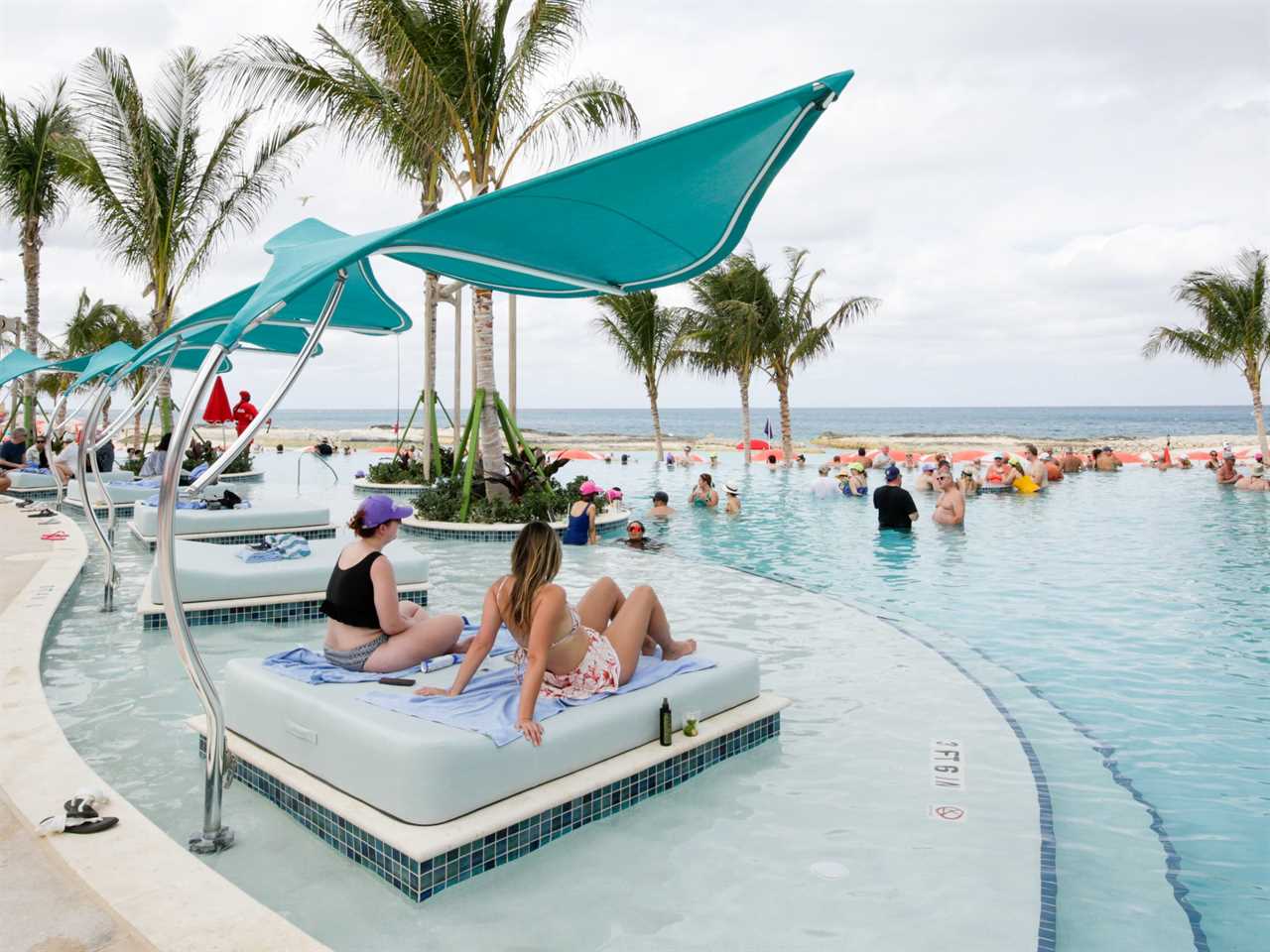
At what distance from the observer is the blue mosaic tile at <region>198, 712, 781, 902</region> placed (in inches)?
136

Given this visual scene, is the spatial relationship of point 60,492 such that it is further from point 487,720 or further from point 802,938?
point 802,938

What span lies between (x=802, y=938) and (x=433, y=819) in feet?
4.96

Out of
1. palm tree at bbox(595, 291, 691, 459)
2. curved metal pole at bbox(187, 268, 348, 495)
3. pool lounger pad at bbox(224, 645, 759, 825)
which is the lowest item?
pool lounger pad at bbox(224, 645, 759, 825)

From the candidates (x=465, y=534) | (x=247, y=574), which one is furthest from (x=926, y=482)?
(x=247, y=574)

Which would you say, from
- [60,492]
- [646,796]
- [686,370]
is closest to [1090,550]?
[646,796]

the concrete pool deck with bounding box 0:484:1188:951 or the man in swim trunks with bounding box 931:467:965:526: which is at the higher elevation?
the man in swim trunks with bounding box 931:467:965:526

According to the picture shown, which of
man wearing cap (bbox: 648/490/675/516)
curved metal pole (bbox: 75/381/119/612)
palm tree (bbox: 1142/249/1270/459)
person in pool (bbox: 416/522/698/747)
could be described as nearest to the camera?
person in pool (bbox: 416/522/698/747)

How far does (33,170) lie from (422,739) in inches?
965

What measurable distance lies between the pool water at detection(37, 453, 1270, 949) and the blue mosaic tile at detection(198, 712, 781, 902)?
7 centimetres

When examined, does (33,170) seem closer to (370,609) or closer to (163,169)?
(163,169)

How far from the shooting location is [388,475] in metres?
20.6

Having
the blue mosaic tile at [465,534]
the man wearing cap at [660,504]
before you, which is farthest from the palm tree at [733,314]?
the blue mosaic tile at [465,534]

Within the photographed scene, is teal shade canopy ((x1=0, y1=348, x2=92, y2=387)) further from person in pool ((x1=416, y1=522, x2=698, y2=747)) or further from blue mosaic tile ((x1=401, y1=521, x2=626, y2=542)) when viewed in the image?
person in pool ((x1=416, y1=522, x2=698, y2=747))

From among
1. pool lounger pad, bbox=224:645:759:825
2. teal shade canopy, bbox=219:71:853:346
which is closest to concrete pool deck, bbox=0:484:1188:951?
pool lounger pad, bbox=224:645:759:825
